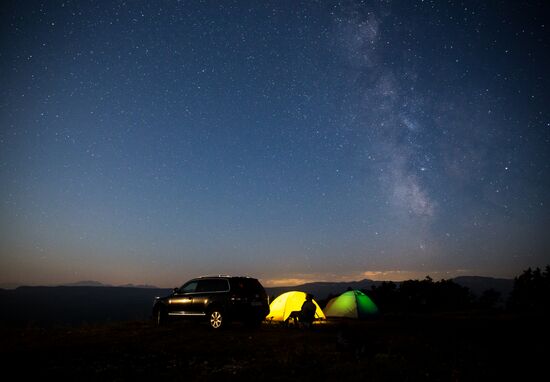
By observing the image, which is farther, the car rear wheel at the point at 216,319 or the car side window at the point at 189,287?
the car side window at the point at 189,287

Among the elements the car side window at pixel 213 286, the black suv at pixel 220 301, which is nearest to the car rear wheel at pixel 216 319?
the black suv at pixel 220 301

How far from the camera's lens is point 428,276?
3453 cm

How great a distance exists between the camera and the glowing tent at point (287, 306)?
19.5 metres

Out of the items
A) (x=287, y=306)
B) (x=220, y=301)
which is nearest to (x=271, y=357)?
(x=220, y=301)

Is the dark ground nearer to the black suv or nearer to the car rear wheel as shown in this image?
the car rear wheel

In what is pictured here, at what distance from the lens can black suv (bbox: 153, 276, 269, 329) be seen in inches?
537

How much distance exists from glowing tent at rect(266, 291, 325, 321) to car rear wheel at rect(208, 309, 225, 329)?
6.39 metres

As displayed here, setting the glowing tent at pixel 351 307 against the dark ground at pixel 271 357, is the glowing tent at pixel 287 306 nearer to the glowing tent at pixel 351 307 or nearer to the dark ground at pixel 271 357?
the glowing tent at pixel 351 307

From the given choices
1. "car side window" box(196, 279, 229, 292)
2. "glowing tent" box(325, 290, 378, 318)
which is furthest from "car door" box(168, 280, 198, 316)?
"glowing tent" box(325, 290, 378, 318)

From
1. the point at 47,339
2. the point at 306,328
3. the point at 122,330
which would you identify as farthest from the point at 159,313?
the point at 306,328

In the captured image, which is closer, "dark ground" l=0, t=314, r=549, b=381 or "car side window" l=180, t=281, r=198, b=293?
"dark ground" l=0, t=314, r=549, b=381

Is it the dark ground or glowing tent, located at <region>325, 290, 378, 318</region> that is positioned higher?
the dark ground

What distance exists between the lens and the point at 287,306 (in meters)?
19.5

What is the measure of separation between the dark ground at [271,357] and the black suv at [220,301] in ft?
6.57
